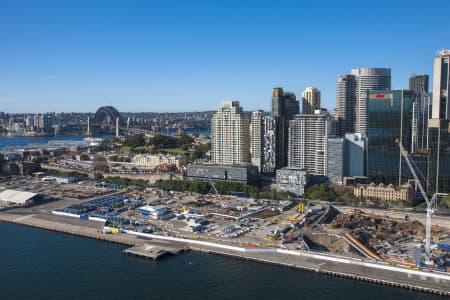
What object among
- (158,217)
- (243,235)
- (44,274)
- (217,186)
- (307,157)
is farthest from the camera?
(307,157)

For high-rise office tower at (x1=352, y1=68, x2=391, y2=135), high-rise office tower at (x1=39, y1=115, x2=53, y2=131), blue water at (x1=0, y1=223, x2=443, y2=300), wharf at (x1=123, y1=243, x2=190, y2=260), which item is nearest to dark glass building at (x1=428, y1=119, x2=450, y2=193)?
high-rise office tower at (x1=352, y1=68, x2=391, y2=135)

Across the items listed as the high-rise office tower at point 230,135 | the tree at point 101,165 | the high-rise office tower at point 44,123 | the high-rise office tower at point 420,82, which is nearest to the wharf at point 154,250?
the high-rise office tower at point 230,135

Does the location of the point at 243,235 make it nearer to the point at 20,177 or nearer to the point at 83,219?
the point at 83,219

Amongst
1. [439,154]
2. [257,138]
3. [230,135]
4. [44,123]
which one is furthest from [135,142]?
[44,123]

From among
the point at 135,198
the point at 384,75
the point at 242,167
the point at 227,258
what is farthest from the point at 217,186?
the point at 384,75

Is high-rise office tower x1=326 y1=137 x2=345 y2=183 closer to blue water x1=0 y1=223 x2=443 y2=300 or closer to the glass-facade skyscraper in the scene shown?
the glass-facade skyscraper

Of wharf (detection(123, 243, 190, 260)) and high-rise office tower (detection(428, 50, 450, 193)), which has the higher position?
high-rise office tower (detection(428, 50, 450, 193))

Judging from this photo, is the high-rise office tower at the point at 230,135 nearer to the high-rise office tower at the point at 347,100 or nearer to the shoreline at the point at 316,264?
the high-rise office tower at the point at 347,100
